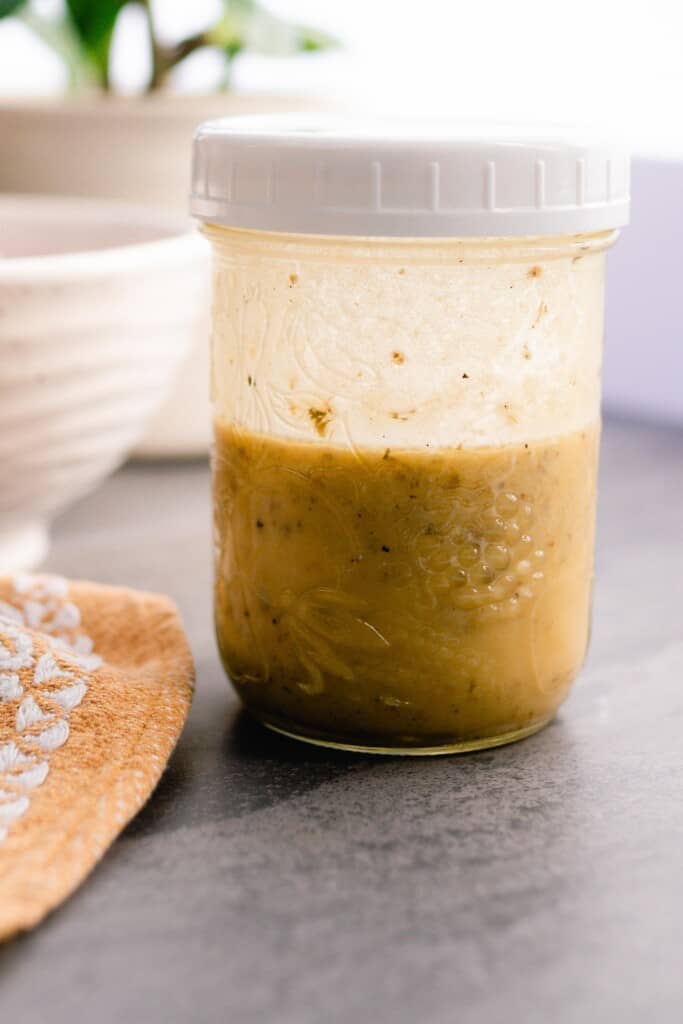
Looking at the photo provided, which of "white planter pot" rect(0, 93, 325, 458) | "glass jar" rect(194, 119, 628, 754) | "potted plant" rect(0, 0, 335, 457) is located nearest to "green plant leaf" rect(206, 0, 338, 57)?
"potted plant" rect(0, 0, 335, 457)

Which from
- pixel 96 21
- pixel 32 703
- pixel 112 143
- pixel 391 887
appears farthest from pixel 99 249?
pixel 391 887

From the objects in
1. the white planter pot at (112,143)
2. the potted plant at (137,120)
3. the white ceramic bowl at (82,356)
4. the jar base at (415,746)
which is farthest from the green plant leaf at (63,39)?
the jar base at (415,746)

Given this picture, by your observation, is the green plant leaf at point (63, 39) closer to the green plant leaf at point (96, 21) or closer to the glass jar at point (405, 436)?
the green plant leaf at point (96, 21)

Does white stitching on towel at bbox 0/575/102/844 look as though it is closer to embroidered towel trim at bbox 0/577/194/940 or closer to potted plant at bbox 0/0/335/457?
embroidered towel trim at bbox 0/577/194/940

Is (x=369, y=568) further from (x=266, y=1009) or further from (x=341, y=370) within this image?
(x=266, y=1009)

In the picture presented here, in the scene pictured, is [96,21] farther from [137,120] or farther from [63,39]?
[137,120]
